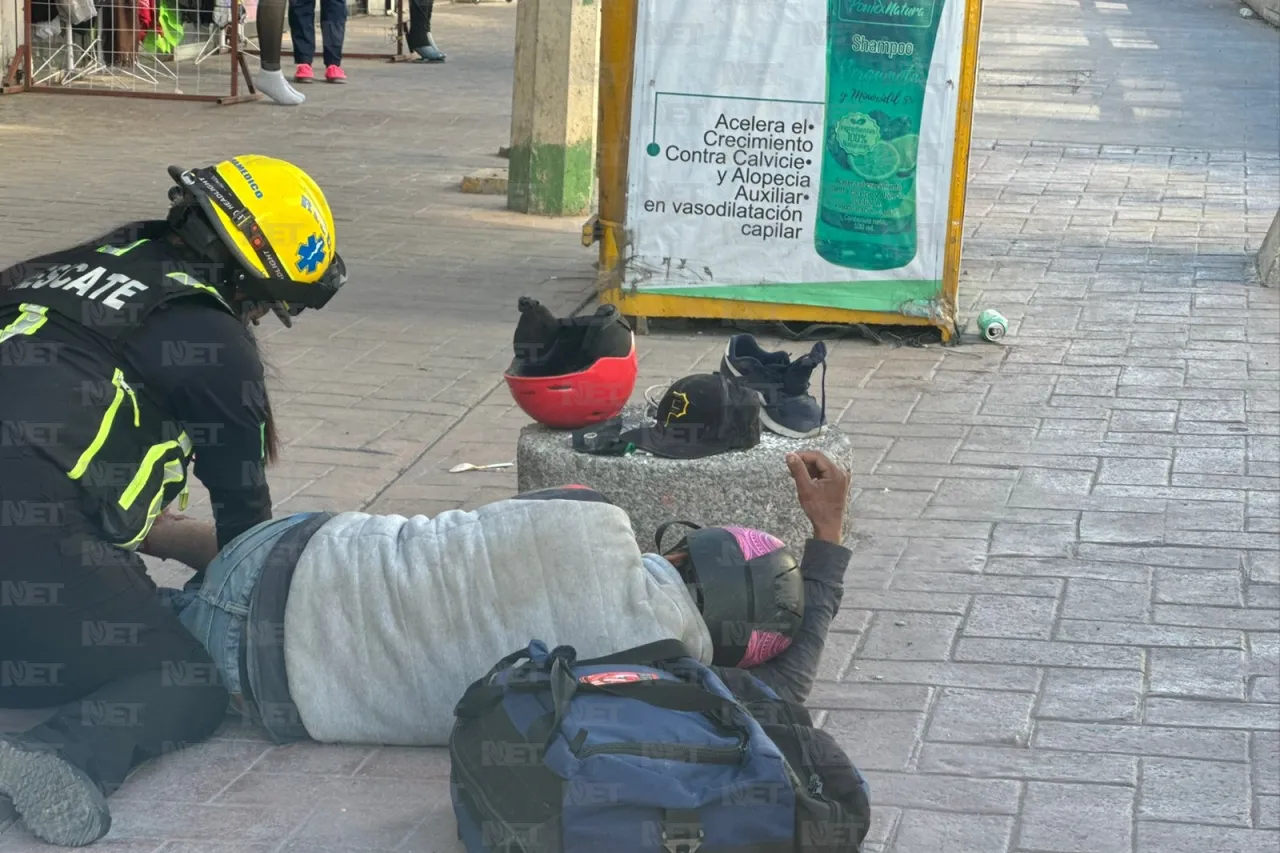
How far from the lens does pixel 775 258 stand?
7215mm

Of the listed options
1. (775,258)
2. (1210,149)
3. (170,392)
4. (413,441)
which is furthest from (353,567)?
(1210,149)

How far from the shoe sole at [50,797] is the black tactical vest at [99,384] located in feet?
1.73

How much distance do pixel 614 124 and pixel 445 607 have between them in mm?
4046

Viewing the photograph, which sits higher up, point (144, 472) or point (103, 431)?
point (103, 431)

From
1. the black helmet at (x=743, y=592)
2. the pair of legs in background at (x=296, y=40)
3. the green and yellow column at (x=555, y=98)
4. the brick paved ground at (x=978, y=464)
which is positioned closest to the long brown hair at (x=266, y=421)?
the brick paved ground at (x=978, y=464)

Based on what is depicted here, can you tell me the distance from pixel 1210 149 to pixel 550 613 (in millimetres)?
10382

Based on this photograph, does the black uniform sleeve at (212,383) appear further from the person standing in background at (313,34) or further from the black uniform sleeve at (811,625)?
the person standing in background at (313,34)

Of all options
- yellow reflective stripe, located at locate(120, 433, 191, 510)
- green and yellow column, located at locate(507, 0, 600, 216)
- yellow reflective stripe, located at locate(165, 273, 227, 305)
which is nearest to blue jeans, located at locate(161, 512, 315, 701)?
yellow reflective stripe, located at locate(120, 433, 191, 510)

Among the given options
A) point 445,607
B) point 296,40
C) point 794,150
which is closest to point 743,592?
point 445,607

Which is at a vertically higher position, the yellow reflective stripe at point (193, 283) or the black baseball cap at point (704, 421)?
the yellow reflective stripe at point (193, 283)

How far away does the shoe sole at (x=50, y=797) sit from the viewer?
10.7 feet

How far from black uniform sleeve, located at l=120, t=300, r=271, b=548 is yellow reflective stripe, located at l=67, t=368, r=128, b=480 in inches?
2.2

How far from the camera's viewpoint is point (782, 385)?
4945 mm

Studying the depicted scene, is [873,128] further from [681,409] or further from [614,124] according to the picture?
[681,409]
